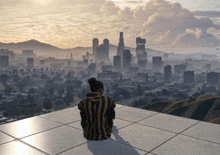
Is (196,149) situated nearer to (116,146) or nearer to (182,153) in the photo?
(182,153)

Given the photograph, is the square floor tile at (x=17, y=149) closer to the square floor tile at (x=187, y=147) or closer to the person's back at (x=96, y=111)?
the person's back at (x=96, y=111)

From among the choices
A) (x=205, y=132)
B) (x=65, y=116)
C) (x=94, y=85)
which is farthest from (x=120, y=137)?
(x=65, y=116)

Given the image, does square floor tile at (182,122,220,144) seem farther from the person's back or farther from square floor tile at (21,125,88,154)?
square floor tile at (21,125,88,154)

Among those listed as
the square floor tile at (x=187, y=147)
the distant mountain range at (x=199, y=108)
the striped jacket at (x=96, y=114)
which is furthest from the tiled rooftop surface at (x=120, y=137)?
the distant mountain range at (x=199, y=108)

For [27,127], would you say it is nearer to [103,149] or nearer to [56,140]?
[56,140]

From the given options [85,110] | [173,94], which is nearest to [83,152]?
[85,110]

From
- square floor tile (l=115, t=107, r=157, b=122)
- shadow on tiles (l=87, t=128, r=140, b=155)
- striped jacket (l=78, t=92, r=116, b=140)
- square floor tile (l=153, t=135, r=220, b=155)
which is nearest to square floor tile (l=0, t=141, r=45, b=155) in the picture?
shadow on tiles (l=87, t=128, r=140, b=155)
